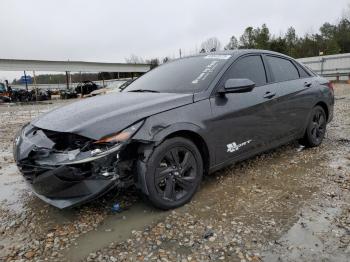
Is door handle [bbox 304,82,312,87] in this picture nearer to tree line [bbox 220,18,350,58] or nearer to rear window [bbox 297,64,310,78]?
rear window [bbox 297,64,310,78]

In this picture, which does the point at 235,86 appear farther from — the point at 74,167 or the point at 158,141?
the point at 74,167

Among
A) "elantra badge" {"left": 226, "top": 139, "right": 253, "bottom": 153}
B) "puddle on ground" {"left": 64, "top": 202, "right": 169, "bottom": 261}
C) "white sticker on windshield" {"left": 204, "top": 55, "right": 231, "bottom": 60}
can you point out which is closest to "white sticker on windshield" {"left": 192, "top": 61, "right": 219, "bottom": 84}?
"white sticker on windshield" {"left": 204, "top": 55, "right": 231, "bottom": 60}

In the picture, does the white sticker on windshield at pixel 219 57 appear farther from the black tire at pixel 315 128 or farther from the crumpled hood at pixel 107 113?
the black tire at pixel 315 128

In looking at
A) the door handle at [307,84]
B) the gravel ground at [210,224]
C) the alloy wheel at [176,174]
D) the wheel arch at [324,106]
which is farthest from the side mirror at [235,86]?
the wheel arch at [324,106]

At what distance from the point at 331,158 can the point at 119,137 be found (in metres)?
3.32

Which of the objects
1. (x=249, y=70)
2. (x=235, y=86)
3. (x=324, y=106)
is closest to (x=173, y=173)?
(x=235, y=86)

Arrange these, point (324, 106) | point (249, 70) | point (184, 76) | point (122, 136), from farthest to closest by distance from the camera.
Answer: point (324, 106) < point (249, 70) < point (184, 76) < point (122, 136)

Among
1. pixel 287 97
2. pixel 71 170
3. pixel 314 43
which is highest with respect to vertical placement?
pixel 314 43

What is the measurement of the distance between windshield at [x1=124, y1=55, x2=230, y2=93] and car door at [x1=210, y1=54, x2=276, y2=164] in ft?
0.55

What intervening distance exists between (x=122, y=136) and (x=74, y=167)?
1.54ft

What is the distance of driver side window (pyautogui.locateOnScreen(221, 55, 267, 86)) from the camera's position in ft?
12.7

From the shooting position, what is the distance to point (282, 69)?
186 inches

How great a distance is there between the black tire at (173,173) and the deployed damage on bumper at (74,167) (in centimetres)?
23

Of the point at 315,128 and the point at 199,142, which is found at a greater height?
the point at 199,142
